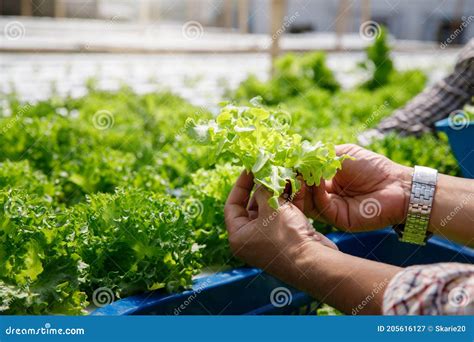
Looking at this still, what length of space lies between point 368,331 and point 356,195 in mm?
634

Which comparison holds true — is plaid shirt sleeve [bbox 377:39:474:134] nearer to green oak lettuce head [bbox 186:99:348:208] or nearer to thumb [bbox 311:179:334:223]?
thumb [bbox 311:179:334:223]

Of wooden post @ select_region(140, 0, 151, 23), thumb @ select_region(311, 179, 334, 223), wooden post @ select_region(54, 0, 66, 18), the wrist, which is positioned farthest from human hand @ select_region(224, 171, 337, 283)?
wooden post @ select_region(54, 0, 66, 18)

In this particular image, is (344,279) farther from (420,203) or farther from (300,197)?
(420,203)

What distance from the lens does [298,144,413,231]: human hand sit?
6.02 ft

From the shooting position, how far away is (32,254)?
1.54 metres

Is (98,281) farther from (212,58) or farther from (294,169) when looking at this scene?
(212,58)

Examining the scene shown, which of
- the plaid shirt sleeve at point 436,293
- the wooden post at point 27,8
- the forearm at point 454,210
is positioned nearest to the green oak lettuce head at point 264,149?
the forearm at point 454,210

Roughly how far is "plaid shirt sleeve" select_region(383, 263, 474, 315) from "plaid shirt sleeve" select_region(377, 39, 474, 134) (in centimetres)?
177

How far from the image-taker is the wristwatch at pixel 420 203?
1.81 metres

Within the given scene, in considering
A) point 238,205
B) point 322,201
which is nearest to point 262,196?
point 238,205

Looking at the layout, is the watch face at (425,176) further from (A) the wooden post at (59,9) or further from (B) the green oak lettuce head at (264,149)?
(A) the wooden post at (59,9)

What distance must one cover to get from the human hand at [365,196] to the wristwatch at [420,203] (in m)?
0.02

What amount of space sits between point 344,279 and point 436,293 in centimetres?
28

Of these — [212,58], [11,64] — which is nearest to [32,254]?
[11,64]
